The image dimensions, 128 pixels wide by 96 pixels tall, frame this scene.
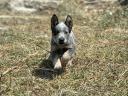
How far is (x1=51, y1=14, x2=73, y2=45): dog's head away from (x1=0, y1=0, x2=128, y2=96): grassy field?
2.38 feet

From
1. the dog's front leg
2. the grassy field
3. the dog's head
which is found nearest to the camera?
the grassy field

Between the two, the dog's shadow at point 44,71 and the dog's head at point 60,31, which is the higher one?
the dog's head at point 60,31

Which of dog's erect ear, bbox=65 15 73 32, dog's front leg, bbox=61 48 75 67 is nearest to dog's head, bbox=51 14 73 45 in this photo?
dog's erect ear, bbox=65 15 73 32

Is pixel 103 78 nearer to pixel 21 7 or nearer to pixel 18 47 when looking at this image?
pixel 18 47

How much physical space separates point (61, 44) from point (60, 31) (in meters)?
0.28

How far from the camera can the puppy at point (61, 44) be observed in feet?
26.2

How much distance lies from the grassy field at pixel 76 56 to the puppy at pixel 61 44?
0.93ft

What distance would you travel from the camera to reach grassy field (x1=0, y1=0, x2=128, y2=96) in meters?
7.42

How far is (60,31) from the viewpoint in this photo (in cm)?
806

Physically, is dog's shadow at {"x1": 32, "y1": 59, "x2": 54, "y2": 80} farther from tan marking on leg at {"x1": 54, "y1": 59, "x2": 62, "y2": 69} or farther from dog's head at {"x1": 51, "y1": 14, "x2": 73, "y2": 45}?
dog's head at {"x1": 51, "y1": 14, "x2": 73, "y2": 45}

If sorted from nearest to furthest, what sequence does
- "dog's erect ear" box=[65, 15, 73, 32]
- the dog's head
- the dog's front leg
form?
the dog's head < the dog's front leg < "dog's erect ear" box=[65, 15, 73, 32]

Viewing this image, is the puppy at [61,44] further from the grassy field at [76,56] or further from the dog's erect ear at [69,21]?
the grassy field at [76,56]

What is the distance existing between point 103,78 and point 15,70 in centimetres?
188

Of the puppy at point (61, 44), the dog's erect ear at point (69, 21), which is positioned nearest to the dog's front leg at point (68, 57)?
the puppy at point (61, 44)
